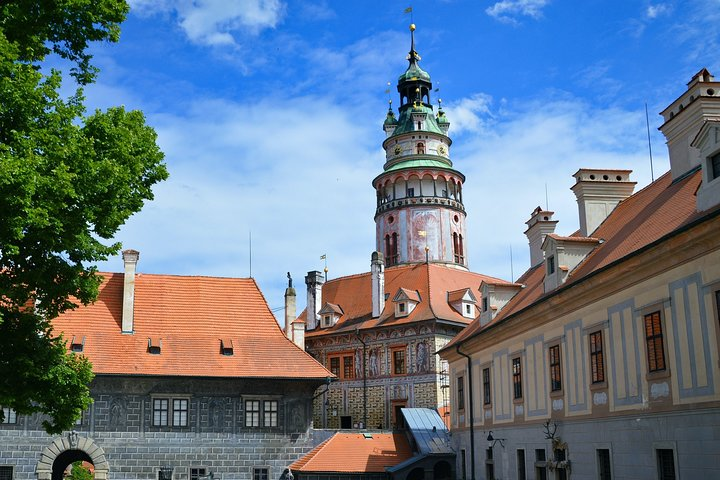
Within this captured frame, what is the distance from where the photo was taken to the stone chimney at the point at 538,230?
29281 mm

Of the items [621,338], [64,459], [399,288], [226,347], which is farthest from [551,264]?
[64,459]

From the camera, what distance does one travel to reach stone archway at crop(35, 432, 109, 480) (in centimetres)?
3038

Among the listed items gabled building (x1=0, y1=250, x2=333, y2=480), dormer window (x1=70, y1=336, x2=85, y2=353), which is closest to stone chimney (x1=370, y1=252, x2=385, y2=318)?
gabled building (x1=0, y1=250, x2=333, y2=480)

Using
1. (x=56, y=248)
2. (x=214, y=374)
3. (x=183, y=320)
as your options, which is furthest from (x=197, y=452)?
(x=56, y=248)

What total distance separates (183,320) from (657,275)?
22.8 m

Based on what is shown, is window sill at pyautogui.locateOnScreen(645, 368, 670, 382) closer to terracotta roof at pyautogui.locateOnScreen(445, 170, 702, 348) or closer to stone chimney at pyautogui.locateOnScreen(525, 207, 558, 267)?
terracotta roof at pyautogui.locateOnScreen(445, 170, 702, 348)

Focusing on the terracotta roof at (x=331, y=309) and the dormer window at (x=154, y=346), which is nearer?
the dormer window at (x=154, y=346)

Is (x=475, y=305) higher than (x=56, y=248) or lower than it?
higher

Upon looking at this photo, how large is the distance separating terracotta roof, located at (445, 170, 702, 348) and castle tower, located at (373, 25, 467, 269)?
99.4 feet

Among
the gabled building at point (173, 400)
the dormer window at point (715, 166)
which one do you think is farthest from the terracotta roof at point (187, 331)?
the dormer window at point (715, 166)

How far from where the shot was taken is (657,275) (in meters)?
15.9

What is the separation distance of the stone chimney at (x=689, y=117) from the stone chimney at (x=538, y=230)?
9624 mm

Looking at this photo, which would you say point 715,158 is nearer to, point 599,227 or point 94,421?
point 599,227

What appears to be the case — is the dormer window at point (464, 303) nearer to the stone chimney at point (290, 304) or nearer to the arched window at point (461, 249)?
the stone chimney at point (290, 304)
